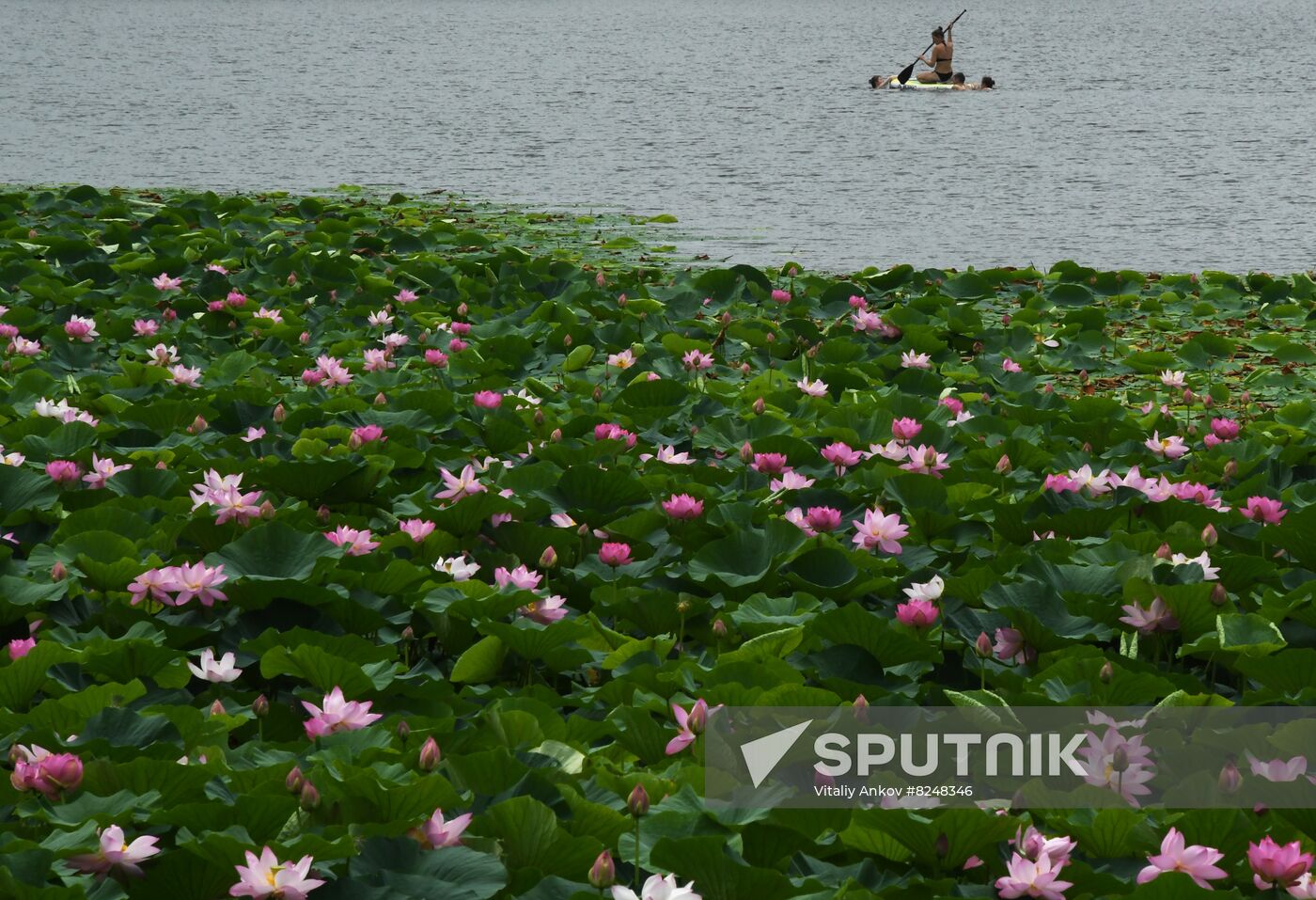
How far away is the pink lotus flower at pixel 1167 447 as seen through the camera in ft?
13.1

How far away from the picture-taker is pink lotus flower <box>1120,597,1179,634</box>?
109 inches

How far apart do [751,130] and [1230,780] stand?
15.4 meters

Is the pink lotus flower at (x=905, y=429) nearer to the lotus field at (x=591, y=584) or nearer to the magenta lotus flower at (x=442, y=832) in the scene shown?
the lotus field at (x=591, y=584)

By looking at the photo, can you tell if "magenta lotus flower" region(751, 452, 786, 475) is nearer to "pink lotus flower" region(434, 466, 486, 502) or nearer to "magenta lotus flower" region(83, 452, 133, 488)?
"pink lotus flower" region(434, 466, 486, 502)

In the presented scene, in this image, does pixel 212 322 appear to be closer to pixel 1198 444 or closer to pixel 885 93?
pixel 1198 444

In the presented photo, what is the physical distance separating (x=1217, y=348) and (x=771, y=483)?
9.80 feet

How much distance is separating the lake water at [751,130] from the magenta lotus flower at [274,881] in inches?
285

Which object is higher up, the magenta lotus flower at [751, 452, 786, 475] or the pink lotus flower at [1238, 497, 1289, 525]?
the magenta lotus flower at [751, 452, 786, 475]

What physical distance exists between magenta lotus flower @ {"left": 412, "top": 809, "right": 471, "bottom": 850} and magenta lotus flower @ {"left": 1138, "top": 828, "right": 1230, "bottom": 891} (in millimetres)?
922

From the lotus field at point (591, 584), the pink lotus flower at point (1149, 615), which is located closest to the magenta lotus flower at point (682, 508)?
the lotus field at point (591, 584)

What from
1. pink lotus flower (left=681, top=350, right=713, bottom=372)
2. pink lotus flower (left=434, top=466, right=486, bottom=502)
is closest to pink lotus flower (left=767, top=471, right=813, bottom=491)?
pink lotus flower (left=434, top=466, right=486, bottom=502)

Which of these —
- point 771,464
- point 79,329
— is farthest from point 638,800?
point 79,329

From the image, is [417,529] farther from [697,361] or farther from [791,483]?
[697,361]

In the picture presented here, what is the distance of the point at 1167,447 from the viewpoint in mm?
4027
